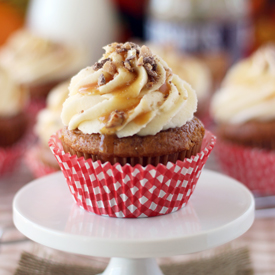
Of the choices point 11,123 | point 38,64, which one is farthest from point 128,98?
point 38,64

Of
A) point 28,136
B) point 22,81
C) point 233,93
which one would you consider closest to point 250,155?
point 233,93

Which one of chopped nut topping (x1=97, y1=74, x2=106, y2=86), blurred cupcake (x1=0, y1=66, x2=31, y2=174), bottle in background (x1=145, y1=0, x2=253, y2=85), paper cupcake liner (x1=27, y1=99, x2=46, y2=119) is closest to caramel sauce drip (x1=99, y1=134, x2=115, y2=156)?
chopped nut topping (x1=97, y1=74, x2=106, y2=86)

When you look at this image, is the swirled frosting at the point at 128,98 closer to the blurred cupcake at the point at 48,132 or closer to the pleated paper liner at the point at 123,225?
the pleated paper liner at the point at 123,225

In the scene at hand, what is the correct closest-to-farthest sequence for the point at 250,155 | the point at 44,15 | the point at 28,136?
the point at 250,155, the point at 28,136, the point at 44,15

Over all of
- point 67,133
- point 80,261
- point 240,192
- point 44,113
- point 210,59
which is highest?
point 67,133

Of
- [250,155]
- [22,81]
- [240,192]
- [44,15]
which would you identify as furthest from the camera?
[44,15]

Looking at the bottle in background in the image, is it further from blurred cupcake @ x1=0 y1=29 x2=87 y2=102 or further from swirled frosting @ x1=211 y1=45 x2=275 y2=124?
swirled frosting @ x1=211 y1=45 x2=275 y2=124

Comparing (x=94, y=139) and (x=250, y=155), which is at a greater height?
(x=94, y=139)

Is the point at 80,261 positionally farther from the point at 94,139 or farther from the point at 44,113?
the point at 44,113
